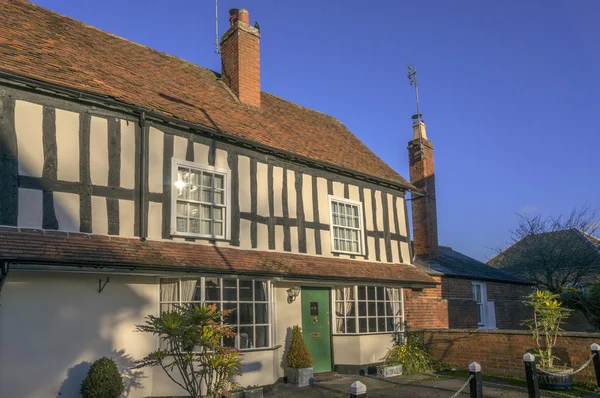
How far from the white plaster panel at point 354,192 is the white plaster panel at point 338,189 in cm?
31

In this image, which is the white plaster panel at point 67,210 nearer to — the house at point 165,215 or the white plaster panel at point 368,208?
the house at point 165,215

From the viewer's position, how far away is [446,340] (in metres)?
13.2

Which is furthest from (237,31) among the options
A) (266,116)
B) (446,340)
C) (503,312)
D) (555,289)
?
(555,289)

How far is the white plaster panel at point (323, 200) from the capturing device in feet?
42.1

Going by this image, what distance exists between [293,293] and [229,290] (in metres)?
2.06

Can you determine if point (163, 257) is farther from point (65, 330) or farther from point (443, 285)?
point (443, 285)

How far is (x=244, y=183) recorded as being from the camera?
1123 centimetres

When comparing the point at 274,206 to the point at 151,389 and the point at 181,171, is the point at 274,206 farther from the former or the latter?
the point at 151,389

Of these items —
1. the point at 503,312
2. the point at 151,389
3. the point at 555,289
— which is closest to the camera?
the point at 151,389

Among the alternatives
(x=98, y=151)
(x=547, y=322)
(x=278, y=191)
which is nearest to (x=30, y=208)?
(x=98, y=151)

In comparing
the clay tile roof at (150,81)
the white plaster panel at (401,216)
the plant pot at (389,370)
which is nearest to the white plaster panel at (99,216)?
the clay tile roof at (150,81)

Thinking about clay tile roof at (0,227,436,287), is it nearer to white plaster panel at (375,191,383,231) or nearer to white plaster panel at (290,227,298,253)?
white plaster panel at (290,227,298,253)

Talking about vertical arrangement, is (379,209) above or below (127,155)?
below

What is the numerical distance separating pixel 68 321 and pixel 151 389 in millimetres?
1963
